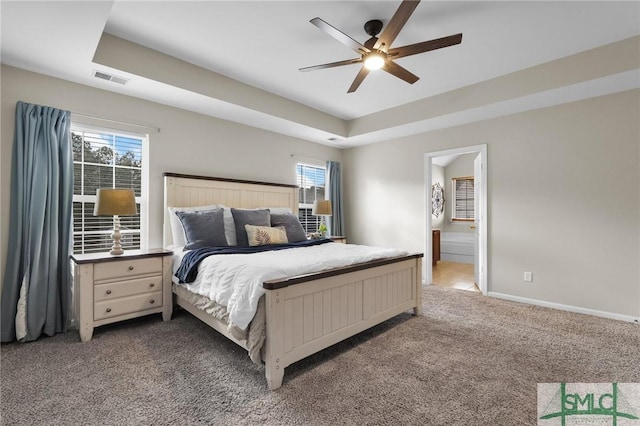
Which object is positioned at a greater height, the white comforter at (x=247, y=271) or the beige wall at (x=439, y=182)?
the beige wall at (x=439, y=182)

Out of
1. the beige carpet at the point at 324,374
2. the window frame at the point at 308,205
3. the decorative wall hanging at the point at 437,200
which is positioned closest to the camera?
the beige carpet at the point at 324,374

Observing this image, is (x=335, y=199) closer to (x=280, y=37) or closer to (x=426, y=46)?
(x=280, y=37)

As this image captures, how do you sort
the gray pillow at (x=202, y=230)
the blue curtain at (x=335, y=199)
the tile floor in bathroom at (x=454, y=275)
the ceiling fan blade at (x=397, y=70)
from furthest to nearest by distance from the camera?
1. the blue curtain at (x=335, y=199)
2. the tile floor in bathroom at (x=454, y=275)
3. the gray pillow at (x=202, y=230)
4. the ceiling fan blade at (x=397, y=70)

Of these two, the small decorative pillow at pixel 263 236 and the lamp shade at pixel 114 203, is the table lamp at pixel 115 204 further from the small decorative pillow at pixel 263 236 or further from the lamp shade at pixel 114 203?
the small decorative pillow at pixel 263 236

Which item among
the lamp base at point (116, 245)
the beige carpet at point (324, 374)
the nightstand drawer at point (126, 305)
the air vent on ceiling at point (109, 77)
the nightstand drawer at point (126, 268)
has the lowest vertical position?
the beige carpet at point (324, 374)

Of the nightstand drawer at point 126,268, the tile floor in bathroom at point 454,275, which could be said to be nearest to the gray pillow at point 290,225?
the nightstand drawer at point 126,268

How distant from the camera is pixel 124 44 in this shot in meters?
2.76

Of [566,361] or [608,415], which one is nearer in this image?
[608,415]

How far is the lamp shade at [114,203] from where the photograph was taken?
8.95 ft

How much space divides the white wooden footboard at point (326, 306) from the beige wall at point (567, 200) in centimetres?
175

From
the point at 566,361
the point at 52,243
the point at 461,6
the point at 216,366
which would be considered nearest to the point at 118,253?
the point at 52,243

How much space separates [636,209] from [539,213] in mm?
813

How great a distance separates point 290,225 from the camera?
3.82m

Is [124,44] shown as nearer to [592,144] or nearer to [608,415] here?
[608,415]
